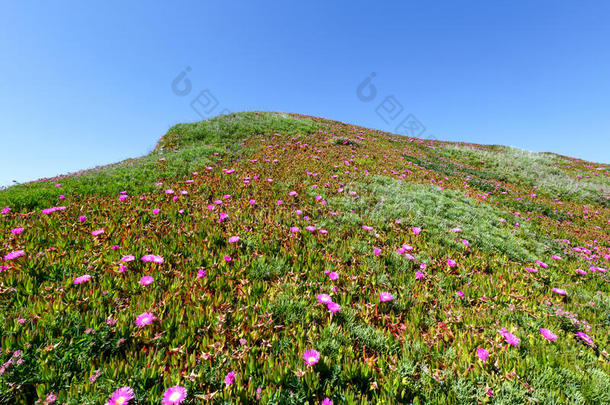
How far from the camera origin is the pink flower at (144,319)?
2227mm

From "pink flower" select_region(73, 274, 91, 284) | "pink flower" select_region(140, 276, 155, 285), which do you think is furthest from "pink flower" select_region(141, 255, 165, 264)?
"pink flower" select_region(73, 274, 91, 284)

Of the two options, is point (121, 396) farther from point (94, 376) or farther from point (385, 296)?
point (385, 296)

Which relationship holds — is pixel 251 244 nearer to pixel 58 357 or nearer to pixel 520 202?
pixel 58 357

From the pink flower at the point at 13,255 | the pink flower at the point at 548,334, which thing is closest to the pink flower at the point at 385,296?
the pink flower at the point at 548,334

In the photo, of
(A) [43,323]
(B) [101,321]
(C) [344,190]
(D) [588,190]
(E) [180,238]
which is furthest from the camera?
(D) [588,190]

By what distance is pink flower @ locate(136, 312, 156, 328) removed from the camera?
2.23 metres

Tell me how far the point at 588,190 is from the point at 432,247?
16.0m

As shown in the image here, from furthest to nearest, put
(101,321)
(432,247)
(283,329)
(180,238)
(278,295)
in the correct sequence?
1. (432,247)
2. (180,238)
3. (278,295)
4. (283,329)
5. (101,321)

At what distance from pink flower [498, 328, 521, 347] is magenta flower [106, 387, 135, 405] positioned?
11.1 ft

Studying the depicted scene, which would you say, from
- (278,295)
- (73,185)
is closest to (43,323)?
(278,295)

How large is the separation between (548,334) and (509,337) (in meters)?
0.62

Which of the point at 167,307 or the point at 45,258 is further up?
the point at 45,258

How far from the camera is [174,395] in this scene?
1.73 metres

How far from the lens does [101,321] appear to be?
2260 millimetres
